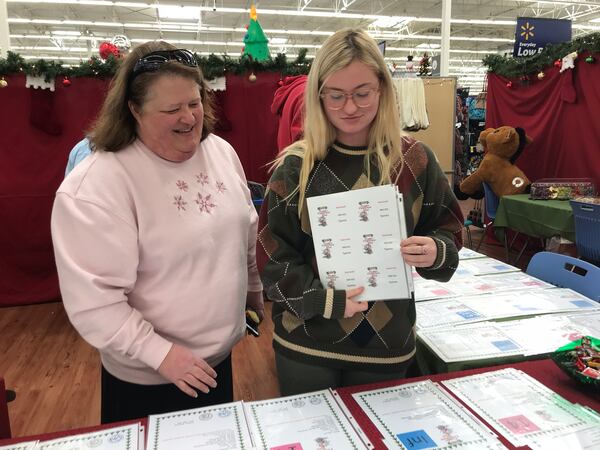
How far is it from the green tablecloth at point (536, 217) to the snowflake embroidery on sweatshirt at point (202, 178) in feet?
12.4

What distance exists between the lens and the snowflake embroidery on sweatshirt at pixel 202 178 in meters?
1.30

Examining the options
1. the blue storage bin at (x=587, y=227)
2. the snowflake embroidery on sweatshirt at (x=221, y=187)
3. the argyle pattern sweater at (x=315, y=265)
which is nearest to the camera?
the argyle pattern sweater at (x=315, y=265)

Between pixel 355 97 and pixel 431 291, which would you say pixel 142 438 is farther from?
pixel 431 291

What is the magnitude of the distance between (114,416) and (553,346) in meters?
1.41

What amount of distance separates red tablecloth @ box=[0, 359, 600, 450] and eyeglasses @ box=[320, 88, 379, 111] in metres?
0.73

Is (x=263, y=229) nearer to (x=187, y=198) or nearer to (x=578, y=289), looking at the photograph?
(x=187, y=198)

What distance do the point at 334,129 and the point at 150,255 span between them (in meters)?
0.57

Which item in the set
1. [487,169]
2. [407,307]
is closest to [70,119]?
[407,307]

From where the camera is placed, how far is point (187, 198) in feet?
4.11

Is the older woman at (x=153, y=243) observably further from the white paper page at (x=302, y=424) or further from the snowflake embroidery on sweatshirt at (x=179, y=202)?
the white paper page at (x=302, y=424)

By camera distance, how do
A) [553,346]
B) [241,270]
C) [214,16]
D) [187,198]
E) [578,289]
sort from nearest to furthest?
[187,198] < [241,270] < [553,346] < [578,289] < [214,16]

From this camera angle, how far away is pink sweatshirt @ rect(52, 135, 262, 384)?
1.11 meters

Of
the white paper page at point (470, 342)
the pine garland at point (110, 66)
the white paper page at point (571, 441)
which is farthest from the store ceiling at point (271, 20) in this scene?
the white paper page at point (571, 441)

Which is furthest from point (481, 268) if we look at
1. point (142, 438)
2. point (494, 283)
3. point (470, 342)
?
point (142, 438)
